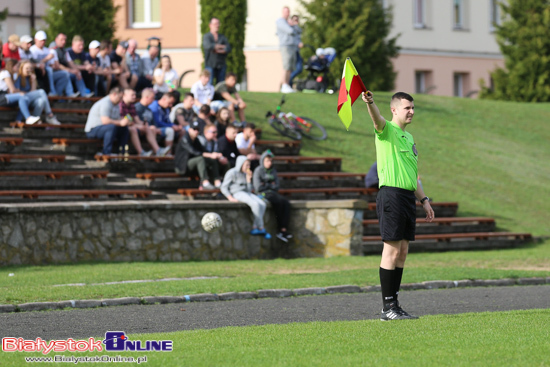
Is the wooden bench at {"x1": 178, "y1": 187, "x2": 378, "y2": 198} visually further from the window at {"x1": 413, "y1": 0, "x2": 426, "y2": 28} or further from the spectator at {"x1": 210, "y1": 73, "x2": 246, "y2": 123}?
the window at {"x1": 413, "y1": 0, "x2": 426, "y2": 28}

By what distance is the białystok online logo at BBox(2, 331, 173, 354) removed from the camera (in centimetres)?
886

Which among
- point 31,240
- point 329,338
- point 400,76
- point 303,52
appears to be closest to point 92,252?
point 31,240

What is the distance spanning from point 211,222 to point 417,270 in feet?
13.5

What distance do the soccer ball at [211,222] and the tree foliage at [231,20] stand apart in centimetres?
1751

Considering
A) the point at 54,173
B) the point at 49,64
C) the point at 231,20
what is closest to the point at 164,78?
the point at 49,64

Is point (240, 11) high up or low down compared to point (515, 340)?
up

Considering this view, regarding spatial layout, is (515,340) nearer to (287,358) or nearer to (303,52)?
(287,358)

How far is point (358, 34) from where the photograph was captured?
140ft

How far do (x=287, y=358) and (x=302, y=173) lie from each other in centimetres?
1683

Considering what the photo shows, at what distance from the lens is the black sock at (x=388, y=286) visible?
11.0 metres

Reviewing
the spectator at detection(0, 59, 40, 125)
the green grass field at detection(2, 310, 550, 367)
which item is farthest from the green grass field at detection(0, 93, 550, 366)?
the spectator at detection(0, 59, 40, 125)

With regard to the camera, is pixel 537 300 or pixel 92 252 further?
pixel 92 252

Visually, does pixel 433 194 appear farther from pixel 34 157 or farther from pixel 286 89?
pixel 34 157

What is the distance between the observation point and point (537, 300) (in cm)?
1396
